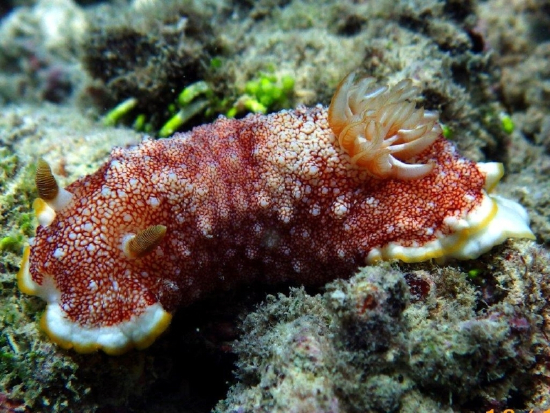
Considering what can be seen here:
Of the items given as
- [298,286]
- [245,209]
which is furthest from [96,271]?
[298,286]

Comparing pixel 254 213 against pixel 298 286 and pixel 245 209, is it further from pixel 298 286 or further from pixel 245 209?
pixel 298 286

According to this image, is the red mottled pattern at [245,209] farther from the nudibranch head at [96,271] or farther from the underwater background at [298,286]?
the underwater background at [298,286]

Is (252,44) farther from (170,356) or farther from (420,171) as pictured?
(170,356)

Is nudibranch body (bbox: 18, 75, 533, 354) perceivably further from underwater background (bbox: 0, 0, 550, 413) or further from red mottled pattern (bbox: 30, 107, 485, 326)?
underwater background (bbox: 0, 0, 550, 413)

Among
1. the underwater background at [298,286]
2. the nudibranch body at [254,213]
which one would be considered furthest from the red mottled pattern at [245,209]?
the underwater background at [298,286]

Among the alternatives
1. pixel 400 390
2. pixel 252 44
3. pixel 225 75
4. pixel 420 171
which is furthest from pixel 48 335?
pixel 252 44
